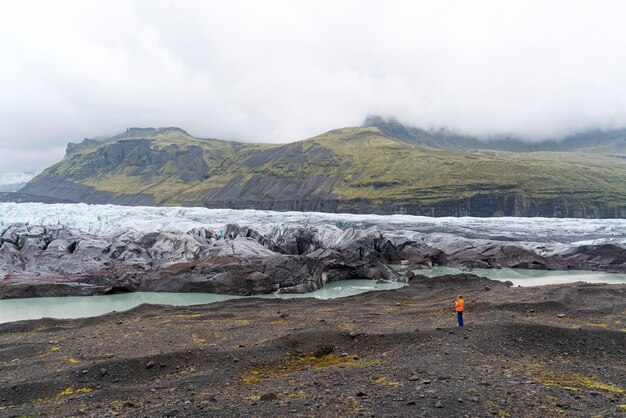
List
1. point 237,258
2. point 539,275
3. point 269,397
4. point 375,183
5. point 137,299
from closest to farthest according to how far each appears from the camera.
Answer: point 269,397
point 137,299
point 237,258
point 539,275
point 375,183

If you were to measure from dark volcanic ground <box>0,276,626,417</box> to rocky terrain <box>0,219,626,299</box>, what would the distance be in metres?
12.1

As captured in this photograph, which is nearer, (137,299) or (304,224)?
(137,299)

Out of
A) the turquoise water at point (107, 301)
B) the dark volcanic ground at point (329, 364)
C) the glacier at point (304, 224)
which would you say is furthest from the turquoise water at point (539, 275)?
the dark volcanic ground at point (329, 364)

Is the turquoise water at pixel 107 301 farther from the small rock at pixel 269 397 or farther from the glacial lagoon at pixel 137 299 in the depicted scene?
the small rock at pixel 269 397

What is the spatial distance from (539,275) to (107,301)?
1524 inches

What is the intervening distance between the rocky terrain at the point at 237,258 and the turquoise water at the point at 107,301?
37.3 inches

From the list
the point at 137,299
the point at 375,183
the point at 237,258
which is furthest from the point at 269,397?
the point at 375,183

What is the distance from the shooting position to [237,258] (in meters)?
39.0

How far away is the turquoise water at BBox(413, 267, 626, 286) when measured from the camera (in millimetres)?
37531

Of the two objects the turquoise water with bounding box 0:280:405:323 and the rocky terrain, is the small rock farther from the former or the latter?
the rocky terrain

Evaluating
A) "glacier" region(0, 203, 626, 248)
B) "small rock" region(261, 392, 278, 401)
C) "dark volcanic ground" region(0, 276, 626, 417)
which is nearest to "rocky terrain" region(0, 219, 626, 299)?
"glacier" region(0, 203, 626, 248)

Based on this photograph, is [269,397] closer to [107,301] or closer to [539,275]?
[107,301]

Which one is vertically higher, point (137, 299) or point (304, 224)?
point (304, 224)

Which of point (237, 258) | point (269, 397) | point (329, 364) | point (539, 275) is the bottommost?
point (539, 275)
